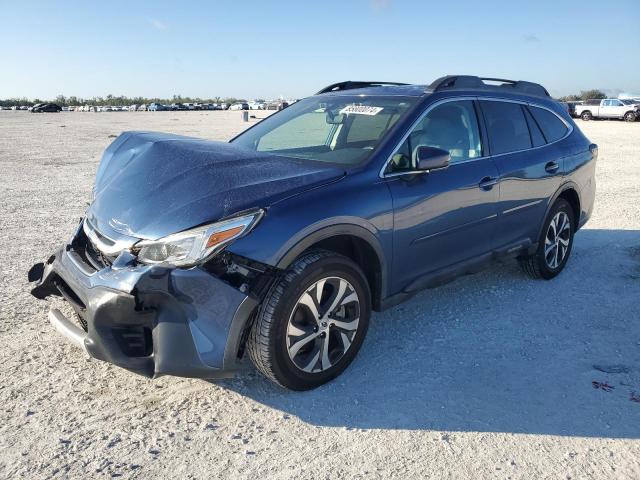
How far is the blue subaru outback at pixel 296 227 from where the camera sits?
2.74m

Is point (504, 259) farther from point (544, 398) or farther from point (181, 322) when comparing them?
point (181, 322)

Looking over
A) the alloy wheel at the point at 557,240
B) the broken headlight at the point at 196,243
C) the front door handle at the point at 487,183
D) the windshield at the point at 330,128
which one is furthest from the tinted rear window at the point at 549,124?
the broken headlight at the point at 196,243

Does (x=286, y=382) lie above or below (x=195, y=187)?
below

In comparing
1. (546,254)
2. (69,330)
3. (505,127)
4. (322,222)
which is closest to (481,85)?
(505,127)

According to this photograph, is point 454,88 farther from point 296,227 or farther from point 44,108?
point 44,108

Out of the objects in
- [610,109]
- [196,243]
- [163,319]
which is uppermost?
[610,109]

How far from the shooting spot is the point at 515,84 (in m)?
4.98

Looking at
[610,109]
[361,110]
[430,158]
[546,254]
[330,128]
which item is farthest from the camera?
[610,109]

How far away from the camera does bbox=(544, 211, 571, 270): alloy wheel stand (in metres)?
5.07

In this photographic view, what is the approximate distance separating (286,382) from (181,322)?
729mm

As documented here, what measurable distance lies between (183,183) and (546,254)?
11.5 feet

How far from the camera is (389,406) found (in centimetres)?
305

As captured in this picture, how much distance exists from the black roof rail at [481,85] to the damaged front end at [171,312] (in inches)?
84.0

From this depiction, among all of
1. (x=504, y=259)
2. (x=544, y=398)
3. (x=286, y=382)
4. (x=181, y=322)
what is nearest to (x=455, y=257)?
(x=504, y=259)
